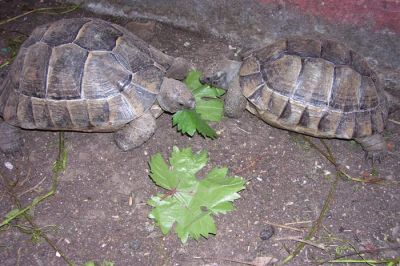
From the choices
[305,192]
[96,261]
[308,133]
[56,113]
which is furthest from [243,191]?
[56,113]

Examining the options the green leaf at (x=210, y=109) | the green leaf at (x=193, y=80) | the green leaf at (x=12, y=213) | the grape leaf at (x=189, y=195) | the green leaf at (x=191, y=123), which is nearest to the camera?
the grape leaf at (x=189, y=195)

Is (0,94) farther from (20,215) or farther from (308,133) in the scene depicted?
(308,133)

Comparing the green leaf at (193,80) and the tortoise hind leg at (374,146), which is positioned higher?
the green leaf at (193,80)

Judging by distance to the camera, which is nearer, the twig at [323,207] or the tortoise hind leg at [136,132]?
the twig at [323,207]

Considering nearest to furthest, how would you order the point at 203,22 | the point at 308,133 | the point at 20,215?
1. the point at 20,215
2. the point at 308,133
3. the point at 203,22

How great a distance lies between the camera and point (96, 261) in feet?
10.8

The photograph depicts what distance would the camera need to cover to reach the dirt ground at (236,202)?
3334mm

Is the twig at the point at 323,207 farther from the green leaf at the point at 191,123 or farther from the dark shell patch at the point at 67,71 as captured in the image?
the dark shell patch at the point at 67,71

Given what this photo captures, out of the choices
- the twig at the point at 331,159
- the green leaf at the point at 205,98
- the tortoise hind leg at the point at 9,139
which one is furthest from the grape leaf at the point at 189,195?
the tortoise hind leg at the point at 9,139

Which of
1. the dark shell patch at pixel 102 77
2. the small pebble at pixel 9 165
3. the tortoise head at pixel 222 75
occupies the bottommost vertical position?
the small pebble at pixel 9 165

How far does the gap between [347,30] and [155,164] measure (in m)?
2.42

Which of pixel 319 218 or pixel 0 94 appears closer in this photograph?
pixel 319 218

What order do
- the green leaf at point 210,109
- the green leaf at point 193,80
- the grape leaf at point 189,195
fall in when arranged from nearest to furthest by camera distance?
the grape leaf at point 189,195, the green leaf at point 210,109, the green leaf at point 193,80

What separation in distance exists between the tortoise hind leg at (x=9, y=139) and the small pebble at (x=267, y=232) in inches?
102
